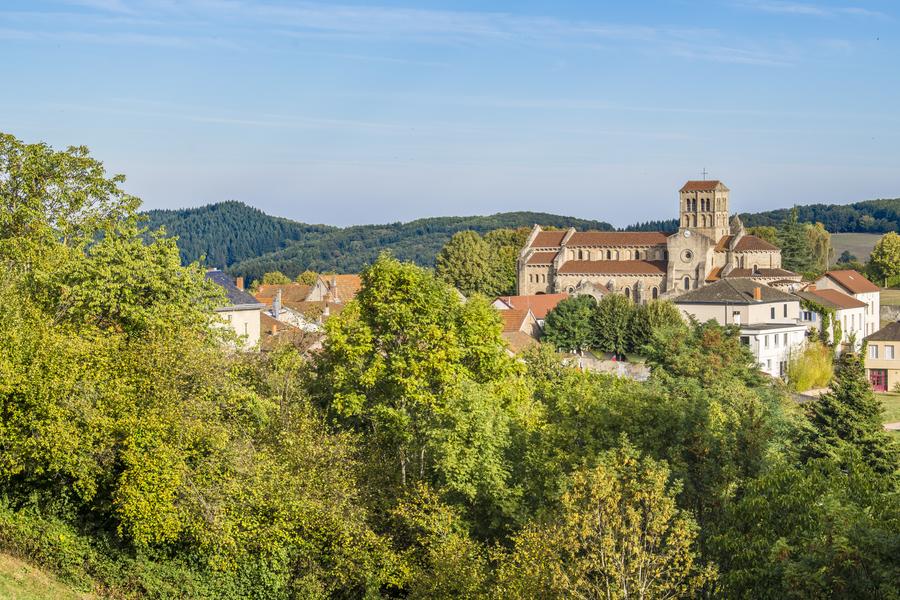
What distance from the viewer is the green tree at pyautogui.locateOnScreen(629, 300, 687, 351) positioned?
8031 centimetres

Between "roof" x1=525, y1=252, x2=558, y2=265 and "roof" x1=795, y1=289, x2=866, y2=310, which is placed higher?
"roof" x1=525, y1=252, x2=558, y2=265

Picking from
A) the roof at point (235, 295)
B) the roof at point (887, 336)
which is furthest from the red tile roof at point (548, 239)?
the roof at point (235, 295)

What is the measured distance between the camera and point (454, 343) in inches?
1238

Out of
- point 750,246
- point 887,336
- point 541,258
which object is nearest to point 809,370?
point 887,336

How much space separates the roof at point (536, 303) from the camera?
300ft

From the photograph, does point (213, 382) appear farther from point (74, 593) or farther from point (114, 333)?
point (74, 593)

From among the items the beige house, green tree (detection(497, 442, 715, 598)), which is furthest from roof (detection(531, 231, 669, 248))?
Answer: green tree (detection(497, 442, 715, 598))

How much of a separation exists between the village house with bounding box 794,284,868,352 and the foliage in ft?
28.5

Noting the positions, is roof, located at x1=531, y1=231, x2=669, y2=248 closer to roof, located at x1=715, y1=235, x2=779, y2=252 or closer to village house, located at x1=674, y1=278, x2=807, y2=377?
roof, located at x1=715, y1=235, x2=779, y2=252

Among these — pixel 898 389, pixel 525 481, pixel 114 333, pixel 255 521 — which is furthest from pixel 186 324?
pixel 898 389

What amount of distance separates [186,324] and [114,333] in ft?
6.11

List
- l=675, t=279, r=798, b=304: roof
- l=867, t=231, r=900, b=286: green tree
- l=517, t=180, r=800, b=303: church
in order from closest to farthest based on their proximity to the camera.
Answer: l=675, t=279, r=798, b=304: roof < l=517, t=180, r=800, b=303: church < l=867, t=231, r=900, b=286: green tree

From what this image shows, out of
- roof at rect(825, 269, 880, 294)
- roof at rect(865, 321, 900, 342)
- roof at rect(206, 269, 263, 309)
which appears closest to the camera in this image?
roof at rect(206, 269, 263, 309)

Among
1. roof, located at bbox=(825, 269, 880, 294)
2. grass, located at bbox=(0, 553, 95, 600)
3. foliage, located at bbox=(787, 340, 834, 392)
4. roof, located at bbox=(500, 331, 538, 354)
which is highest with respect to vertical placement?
roof, located at bbox=(825, 269, 880, 294)
